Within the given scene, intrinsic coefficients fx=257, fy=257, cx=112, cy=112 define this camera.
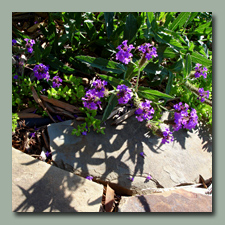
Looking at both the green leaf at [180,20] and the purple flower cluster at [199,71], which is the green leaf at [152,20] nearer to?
the green leaf at [180,20]

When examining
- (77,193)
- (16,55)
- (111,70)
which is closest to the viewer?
(77,193)

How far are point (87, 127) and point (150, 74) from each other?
2.18ft

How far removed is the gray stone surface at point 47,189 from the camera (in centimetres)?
157

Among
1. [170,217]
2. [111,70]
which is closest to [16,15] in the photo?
[111,70]

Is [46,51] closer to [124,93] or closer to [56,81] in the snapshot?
[56,81]

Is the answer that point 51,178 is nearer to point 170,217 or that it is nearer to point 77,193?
point 77,193

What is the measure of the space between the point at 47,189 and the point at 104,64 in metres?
0.92

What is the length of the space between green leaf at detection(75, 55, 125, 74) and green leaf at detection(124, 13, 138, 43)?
246 millimetres

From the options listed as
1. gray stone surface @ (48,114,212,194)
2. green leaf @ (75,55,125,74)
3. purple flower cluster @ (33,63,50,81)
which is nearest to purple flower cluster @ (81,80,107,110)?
green leaf @ (75,55,125,74)

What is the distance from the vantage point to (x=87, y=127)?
1.91 metres

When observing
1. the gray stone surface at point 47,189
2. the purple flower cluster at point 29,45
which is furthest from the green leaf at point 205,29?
the gray stone surface at point 47,189

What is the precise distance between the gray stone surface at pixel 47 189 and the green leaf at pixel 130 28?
1068 mm

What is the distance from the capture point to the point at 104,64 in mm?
1822

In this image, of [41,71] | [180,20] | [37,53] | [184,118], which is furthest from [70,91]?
[180,20]
